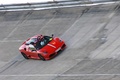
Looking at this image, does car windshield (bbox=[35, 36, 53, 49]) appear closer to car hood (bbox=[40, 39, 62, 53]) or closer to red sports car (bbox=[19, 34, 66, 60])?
red sports car (bbox=[19, 34, 66, 60])

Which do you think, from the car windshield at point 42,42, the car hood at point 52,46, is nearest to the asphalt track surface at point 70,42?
the car hood at point 52,46

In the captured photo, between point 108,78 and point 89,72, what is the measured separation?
1405 millimetres

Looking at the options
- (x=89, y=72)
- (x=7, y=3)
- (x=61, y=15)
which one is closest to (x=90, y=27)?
(x=61, y=15)

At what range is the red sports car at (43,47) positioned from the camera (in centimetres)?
2177

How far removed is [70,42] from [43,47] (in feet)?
5.90

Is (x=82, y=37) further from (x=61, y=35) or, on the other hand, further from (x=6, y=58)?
(x=6, y=58)

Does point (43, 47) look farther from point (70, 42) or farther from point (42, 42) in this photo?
point (70, 42)

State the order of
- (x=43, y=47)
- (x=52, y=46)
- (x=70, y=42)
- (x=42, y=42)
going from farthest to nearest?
1. (x=70, y=42)
2. (x=42, y=42)
3. (x=43, y=47)
4. (x=52, y=46)

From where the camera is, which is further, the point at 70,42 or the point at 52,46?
the point at 70,42

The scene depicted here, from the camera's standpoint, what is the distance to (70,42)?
23016 mm

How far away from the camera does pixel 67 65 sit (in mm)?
20438

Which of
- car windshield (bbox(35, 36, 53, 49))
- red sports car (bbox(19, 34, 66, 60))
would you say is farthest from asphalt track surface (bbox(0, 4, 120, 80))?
car windshield (bbox(35, 36, 53, 49))

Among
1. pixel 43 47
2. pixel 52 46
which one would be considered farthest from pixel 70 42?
pixel 43 47

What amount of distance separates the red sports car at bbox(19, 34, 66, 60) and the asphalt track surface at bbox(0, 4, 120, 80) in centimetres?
33
